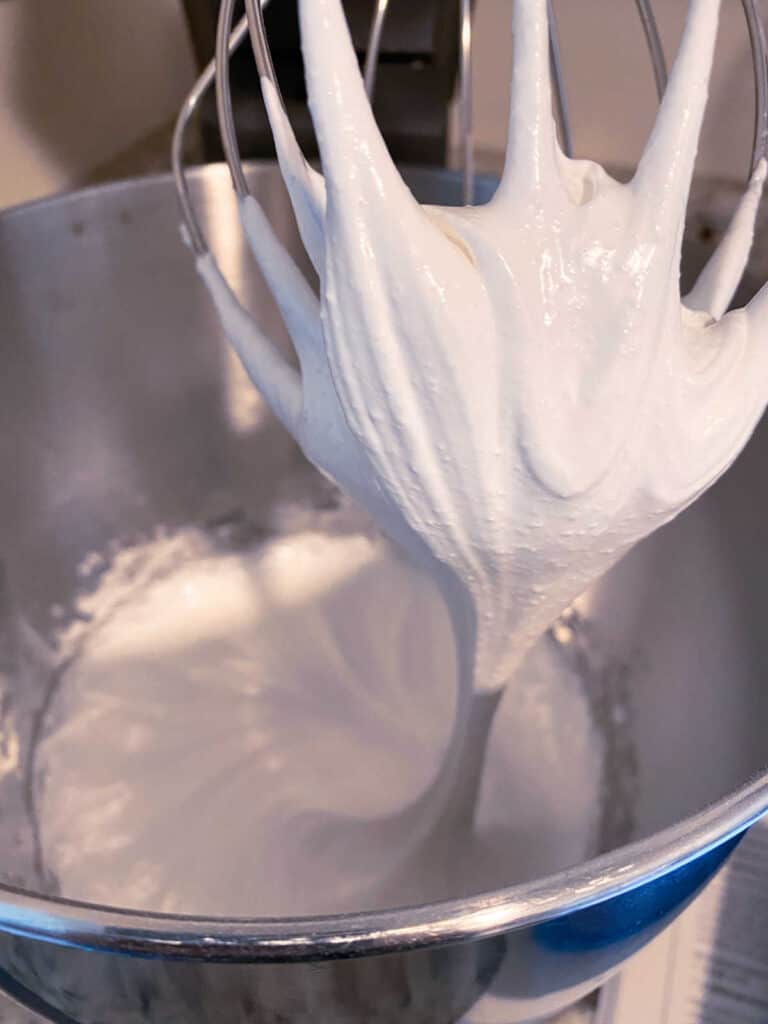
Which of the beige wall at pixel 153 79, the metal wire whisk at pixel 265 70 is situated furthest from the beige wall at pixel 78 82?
the metal wire whisk at pixel 265 70

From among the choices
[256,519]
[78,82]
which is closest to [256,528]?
[256,519]

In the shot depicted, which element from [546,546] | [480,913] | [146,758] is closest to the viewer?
[480,913]

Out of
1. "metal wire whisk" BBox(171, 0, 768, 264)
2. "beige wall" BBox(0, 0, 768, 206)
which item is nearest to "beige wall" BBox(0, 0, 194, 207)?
"beige wall" BBox(0, 0, 768, 206)

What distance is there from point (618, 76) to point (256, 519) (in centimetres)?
36

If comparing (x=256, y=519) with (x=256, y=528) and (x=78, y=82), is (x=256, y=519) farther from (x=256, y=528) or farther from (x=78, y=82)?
(x=78, y=82)

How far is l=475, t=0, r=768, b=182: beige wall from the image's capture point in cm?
56

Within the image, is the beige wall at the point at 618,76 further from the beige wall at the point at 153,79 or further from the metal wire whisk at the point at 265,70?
the metal wire whisk at the point at 265,70

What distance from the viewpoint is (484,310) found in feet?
0.93

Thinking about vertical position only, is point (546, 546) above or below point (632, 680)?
above

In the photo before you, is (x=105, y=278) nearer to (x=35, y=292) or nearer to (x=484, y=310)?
(x=35, y=292)

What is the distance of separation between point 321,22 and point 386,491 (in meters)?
0.14

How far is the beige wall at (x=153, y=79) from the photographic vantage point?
0.56 metres

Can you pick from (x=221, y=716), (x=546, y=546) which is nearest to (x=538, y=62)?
(x=546, y=546)

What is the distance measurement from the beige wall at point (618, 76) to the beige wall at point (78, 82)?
206 millimetres
